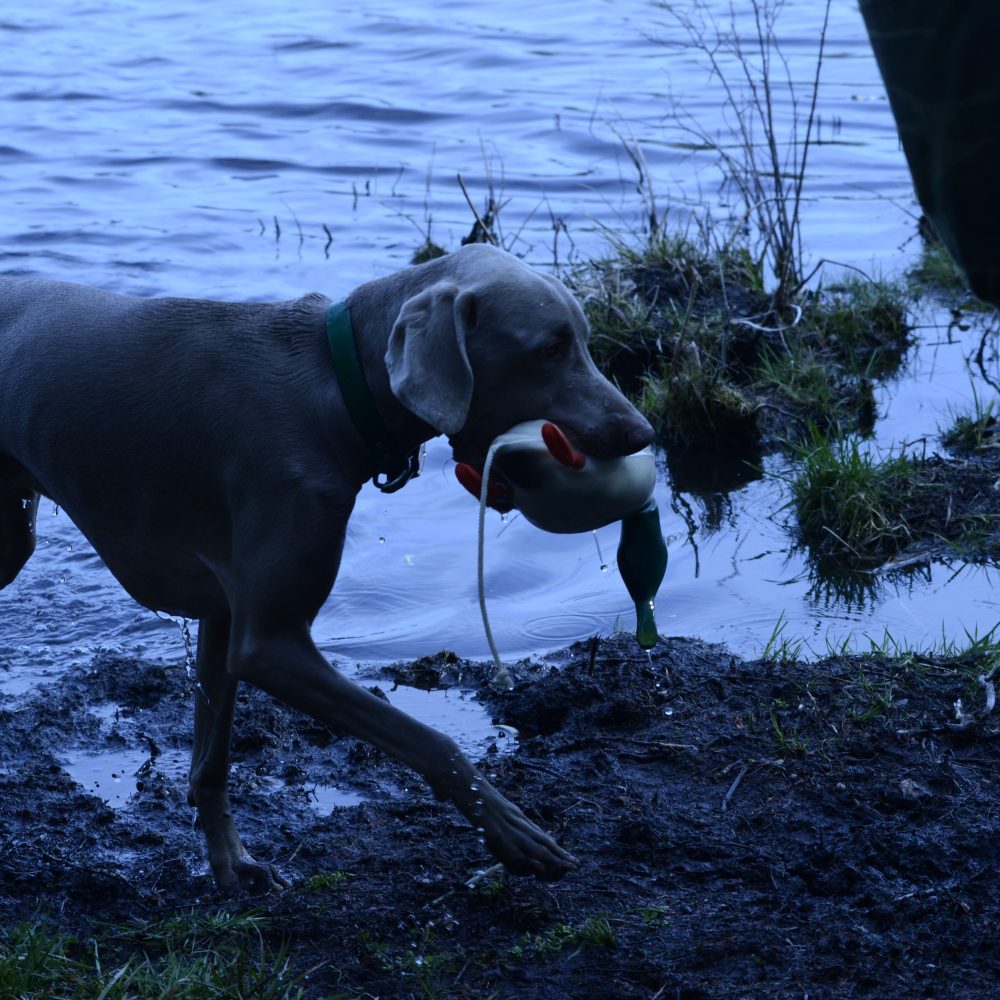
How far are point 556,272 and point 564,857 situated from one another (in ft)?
16.3

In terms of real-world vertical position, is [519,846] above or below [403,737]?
below

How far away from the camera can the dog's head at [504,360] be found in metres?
3.28

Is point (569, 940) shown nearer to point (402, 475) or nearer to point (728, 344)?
point (402, 475)

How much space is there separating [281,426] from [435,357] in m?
0.40

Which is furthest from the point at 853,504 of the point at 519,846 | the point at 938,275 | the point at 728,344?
the point at 938,275

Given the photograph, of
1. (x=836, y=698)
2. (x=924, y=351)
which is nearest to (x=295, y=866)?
(x=836, y=698)

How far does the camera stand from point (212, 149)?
1153 centimetres

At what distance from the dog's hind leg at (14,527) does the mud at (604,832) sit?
1.77ft

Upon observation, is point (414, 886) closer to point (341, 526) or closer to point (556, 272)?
point (341, 526)

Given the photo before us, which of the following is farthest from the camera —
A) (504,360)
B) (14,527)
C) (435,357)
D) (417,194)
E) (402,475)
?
(417,194)

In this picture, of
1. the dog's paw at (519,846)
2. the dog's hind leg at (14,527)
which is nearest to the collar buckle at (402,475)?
the dog's paw at (519,846)

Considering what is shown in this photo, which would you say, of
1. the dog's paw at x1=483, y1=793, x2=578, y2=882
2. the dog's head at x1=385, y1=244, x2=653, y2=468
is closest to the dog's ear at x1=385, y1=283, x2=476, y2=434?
the dog's head at x1=385, y1=244, x2=653, y2=468

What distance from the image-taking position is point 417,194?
10266 mm

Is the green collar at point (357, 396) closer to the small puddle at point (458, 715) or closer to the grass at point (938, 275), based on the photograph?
the small puddle at point (458, 715)
